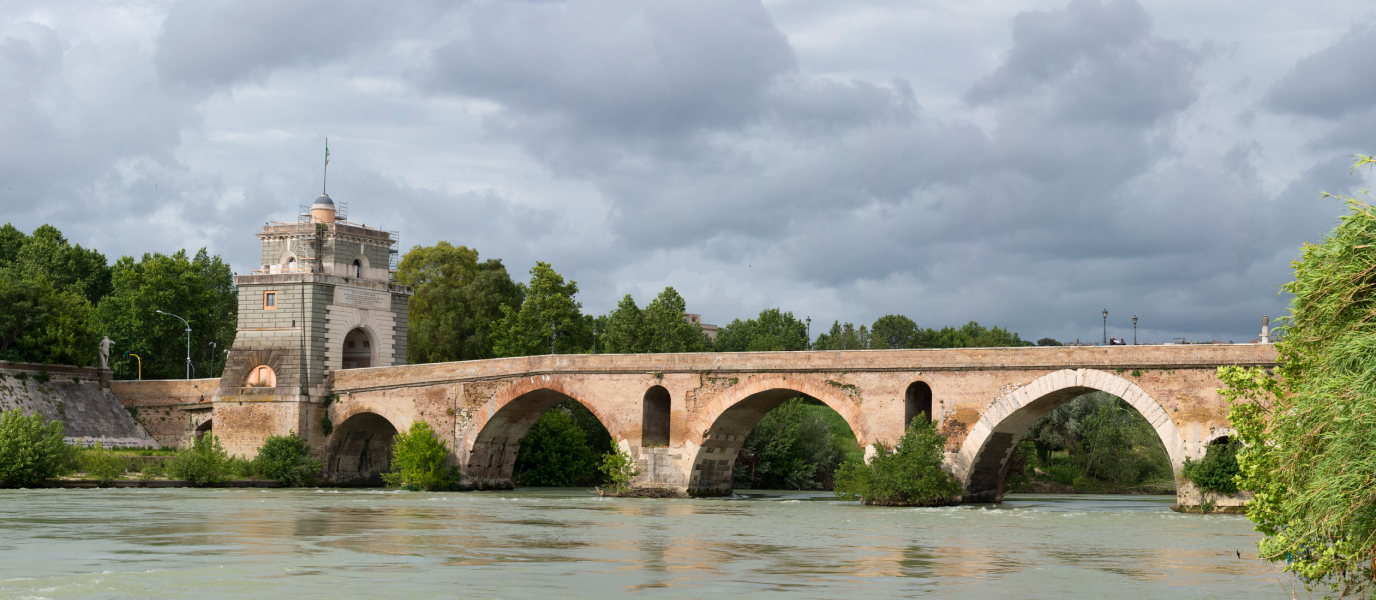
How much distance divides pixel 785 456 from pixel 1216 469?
60.3 ft

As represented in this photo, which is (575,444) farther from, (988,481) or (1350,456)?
(1350,456)

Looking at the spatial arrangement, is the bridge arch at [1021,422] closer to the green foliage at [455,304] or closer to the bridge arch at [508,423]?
the bridge arch at [508,423]

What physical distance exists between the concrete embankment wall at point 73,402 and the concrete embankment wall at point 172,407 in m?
0.36

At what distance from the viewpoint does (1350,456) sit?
948 cm

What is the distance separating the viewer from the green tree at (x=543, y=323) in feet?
177

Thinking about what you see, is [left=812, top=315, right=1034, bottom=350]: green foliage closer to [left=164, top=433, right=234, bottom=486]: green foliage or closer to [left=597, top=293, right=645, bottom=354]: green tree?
[left=597, top=293, right=645, bottom=354]: green tree

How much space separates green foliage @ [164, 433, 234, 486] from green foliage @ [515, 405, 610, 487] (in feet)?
30.3

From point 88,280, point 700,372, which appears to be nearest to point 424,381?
point 700,372

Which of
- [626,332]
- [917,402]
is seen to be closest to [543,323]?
[626,332]

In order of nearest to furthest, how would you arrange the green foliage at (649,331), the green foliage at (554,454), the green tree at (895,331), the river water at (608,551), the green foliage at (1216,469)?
1. the river water at (608,551)
2. the green foliage at (1216,469)
3. the green foliage at (554,454)
4. the green foliage at (649,331)
5. the green tree at (895,331)

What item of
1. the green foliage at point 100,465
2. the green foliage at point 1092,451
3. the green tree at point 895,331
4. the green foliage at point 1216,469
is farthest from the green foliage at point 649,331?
the green tree at point 895,331

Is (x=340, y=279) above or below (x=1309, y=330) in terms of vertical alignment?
above

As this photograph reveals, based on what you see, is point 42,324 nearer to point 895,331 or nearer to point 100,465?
point 100,465

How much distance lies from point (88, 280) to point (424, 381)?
30388 millimetres
